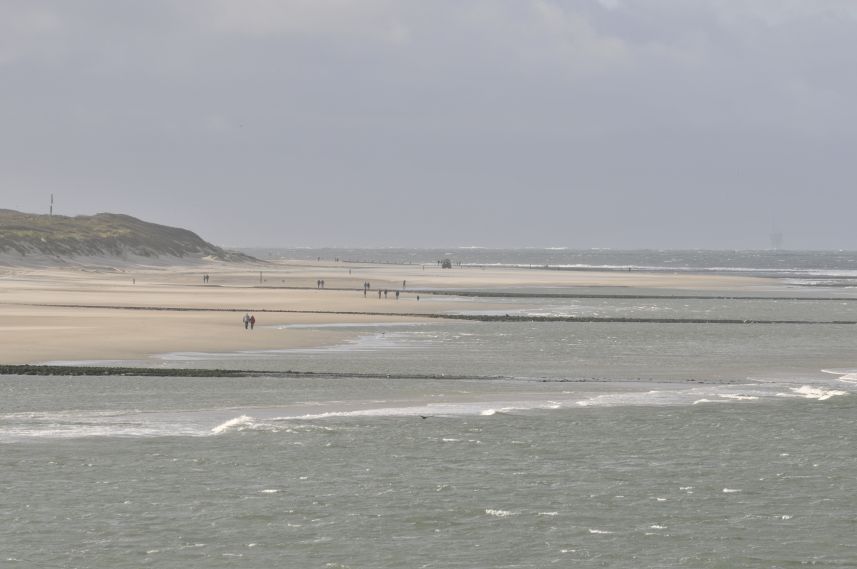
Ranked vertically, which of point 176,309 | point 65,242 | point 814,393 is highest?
point 65,242

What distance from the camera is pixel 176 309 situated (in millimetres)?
75812

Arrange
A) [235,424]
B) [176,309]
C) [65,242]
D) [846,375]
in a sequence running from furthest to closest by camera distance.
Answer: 1. [65,242]
2. [176,309]
3. [846,375]
4. [235,424]

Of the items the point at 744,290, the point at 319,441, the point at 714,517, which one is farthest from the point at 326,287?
the point at 714,517

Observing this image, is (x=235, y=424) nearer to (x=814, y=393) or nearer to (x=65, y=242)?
(x=814, y=393)

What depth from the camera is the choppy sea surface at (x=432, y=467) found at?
61.8ft

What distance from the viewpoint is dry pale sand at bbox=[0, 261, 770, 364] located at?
5097 cm

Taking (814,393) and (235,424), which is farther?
(814,393)

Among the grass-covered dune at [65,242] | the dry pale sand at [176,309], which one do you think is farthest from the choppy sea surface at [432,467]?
the grass-covered dune at [65,242]

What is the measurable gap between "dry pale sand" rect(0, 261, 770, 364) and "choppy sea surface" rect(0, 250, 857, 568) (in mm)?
6527

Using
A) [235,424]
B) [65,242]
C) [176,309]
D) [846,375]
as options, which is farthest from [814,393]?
[65,242]

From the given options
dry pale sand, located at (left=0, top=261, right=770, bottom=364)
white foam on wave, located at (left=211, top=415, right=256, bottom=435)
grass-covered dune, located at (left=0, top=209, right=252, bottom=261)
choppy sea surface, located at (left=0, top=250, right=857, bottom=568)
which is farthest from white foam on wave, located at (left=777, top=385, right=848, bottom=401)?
grass-covered dune, located at (left=0, top=209, right=252, bottom=261)

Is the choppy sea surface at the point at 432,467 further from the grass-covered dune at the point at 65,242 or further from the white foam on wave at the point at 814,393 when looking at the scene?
the grass-covered dune at the point at 65,242

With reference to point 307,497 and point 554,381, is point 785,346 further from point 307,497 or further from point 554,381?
point 307,497

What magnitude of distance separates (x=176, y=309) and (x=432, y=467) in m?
53.4
